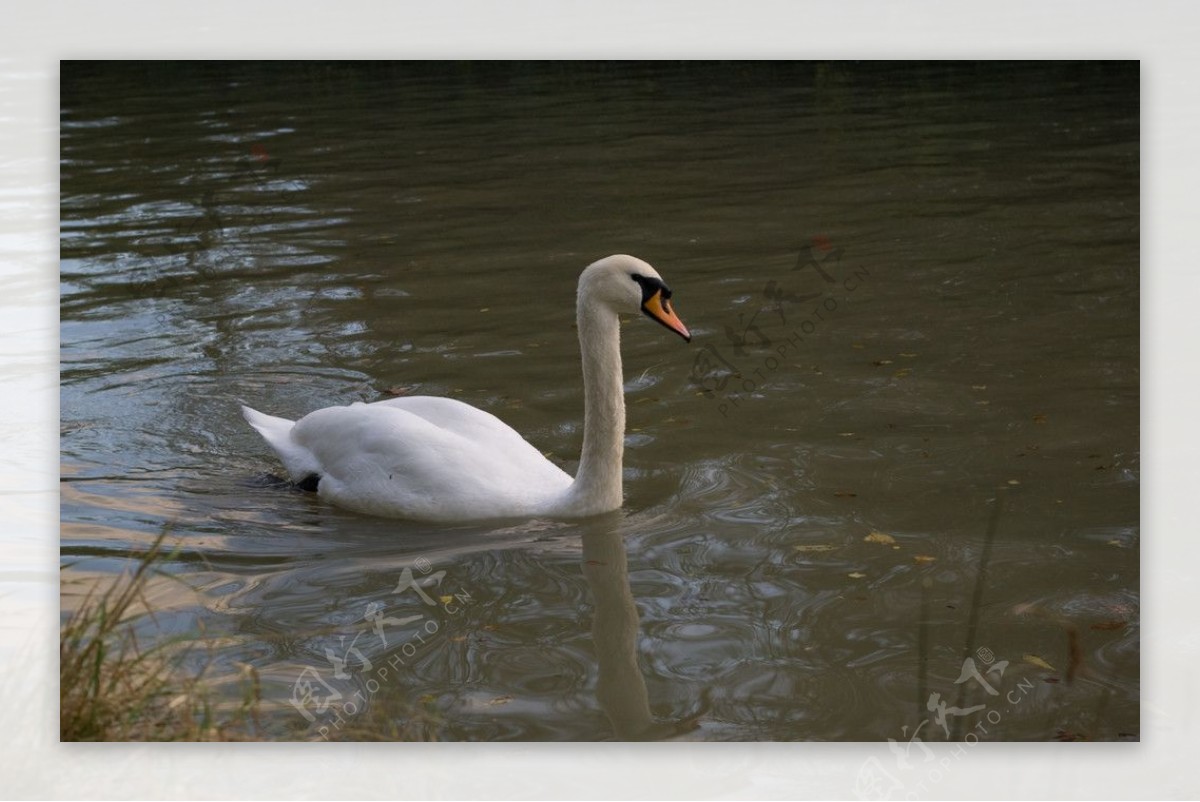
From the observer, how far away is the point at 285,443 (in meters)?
6.84

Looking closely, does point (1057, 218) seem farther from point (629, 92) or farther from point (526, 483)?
point (526, 483)

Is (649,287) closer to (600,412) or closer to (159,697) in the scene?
(600,412)

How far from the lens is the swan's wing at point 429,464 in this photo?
6.15 m

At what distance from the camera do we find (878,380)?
761 cm

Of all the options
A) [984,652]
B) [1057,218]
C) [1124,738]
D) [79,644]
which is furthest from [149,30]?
[1057,218]

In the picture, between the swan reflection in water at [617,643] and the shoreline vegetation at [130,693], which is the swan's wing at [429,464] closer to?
the swan reflection in water at [617,643]

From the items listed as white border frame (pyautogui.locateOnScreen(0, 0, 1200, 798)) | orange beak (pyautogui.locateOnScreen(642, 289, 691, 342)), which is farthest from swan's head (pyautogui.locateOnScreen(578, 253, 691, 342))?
white border frame (pyautogui.locateOnScreen(0, 0, 1200, 798))

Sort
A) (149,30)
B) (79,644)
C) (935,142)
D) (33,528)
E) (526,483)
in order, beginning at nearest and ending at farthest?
(79,644), (33,528), (149,30), (526,483), (935,142)

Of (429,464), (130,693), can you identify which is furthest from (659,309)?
(130,693)

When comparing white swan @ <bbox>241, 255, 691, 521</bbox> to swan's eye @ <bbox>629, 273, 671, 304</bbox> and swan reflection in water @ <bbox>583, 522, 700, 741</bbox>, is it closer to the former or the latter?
swan's eye @ <bbox>629, 273, 671, 304</bbox>

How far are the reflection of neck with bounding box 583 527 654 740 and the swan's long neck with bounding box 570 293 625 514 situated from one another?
14 cm

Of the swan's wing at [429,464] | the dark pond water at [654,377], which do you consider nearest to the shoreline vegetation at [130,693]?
the dark pond water at [654,377]

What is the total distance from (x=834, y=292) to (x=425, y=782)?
480 cm

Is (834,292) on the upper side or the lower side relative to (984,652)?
upper
